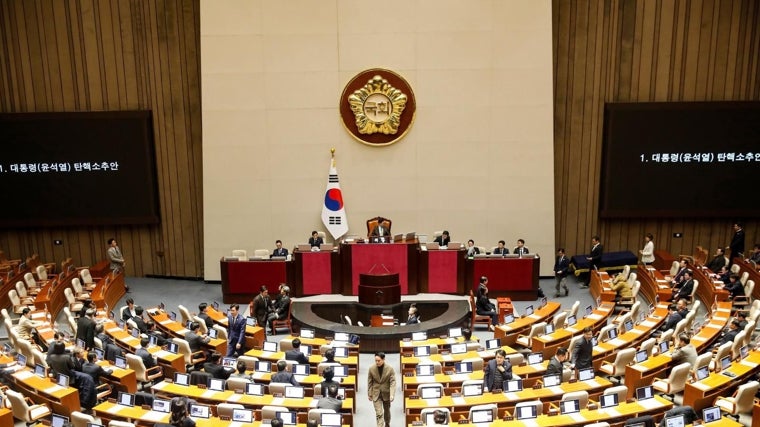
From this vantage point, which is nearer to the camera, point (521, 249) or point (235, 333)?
point (235, 333)

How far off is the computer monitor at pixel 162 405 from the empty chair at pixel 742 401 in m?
7.81

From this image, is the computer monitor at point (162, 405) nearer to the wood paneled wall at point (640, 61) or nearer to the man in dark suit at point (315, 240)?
the man in dark suit at point (315, 240)

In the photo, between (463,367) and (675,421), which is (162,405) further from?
(675,421)

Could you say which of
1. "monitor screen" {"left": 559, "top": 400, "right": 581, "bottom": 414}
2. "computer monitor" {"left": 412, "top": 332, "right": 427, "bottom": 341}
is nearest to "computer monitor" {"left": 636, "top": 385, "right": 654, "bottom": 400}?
"monitor screen" {"left": 559, "top": 400, "right": 581, "bottom": 414}

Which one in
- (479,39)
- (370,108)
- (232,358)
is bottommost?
(232,358)

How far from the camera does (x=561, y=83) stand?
58.5ft

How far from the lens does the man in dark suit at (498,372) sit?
32.1 ft

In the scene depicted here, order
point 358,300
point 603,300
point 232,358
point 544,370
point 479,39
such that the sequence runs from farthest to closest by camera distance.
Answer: point 479,39, point 358,300, point 603,300, point 232,358, point 544,370

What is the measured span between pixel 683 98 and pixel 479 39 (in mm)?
5704

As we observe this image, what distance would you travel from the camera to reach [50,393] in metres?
9.84

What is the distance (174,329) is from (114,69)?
8.15m

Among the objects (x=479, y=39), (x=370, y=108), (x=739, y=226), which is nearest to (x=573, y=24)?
(x=479, y=39)

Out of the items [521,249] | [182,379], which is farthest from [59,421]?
[521,249]

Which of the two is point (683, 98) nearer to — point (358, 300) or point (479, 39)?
point (479, 39)
